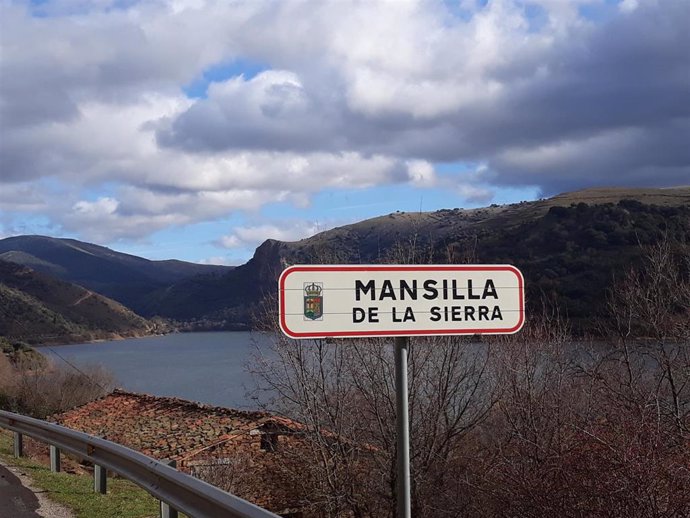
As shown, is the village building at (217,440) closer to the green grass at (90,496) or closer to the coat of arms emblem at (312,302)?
the green grass at (90,496)

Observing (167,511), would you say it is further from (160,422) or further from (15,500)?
(160,422)

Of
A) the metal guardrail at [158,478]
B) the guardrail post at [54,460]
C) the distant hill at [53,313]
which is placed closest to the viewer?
the metal guardrail at [158,478]

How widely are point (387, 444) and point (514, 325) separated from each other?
12.3 metres

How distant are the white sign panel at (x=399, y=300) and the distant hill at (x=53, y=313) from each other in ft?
353

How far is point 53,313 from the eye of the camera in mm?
122688

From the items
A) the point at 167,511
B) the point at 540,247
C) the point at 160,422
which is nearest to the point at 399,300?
the point at 167,511

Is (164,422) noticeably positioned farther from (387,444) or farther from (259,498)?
(387,444)

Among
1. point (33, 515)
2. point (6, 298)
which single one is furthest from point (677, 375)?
point (6, 298)

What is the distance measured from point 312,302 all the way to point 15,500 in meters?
5.55

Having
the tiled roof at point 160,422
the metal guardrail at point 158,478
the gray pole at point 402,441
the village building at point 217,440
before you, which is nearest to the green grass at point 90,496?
the metal guardrail at point 158,478

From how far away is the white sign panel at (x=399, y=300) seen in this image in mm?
4004

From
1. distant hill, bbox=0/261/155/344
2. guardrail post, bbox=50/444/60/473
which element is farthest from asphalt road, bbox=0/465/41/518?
distant hill, bbox=0/261/155/344

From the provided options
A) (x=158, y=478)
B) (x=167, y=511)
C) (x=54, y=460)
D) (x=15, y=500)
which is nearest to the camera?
(x=167, y=511)

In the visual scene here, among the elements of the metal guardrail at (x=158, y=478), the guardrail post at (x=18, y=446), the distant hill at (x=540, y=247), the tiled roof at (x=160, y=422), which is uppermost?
the distant hill at (x=540, y=247)
